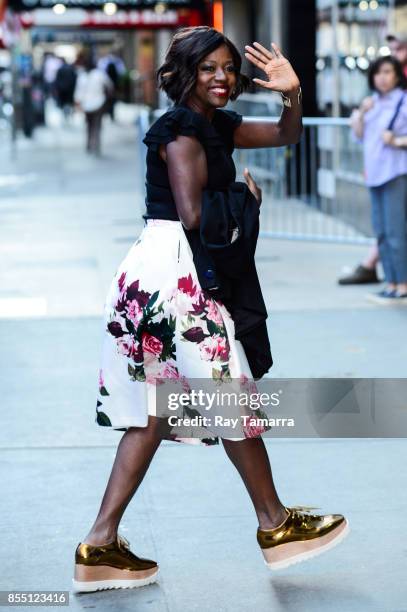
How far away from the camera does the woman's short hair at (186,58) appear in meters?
3.97

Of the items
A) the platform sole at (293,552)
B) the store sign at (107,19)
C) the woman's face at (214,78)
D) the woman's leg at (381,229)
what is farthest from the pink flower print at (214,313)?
the store sign at (107,19)

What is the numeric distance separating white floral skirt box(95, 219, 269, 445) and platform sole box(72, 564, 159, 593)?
467mm

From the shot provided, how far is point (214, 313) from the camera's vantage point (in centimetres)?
402

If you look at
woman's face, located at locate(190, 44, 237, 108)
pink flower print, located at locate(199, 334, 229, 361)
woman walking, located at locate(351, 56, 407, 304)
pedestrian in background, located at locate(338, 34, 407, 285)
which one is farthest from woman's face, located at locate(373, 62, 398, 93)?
pink flower print, located at locate(199, 334, 229, 361)

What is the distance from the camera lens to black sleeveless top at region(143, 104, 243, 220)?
3.91m

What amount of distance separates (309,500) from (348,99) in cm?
970

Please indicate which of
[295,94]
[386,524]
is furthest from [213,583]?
[295,94]

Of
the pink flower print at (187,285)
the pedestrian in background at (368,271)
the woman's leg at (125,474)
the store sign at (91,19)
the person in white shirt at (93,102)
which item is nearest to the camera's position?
the pink flower print at (187,285)

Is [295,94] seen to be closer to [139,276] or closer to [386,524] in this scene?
[139,276]

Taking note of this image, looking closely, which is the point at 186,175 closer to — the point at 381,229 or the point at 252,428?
the point at 252,428

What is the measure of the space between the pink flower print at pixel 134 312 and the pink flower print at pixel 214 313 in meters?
0.22

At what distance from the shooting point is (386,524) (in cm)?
469

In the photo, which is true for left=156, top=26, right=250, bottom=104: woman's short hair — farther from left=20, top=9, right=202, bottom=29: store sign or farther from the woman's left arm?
left=20, top=9, right=202, bottom=29: store sign

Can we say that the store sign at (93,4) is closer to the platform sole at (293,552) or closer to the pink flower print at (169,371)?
the pink flower print at (169,371)
